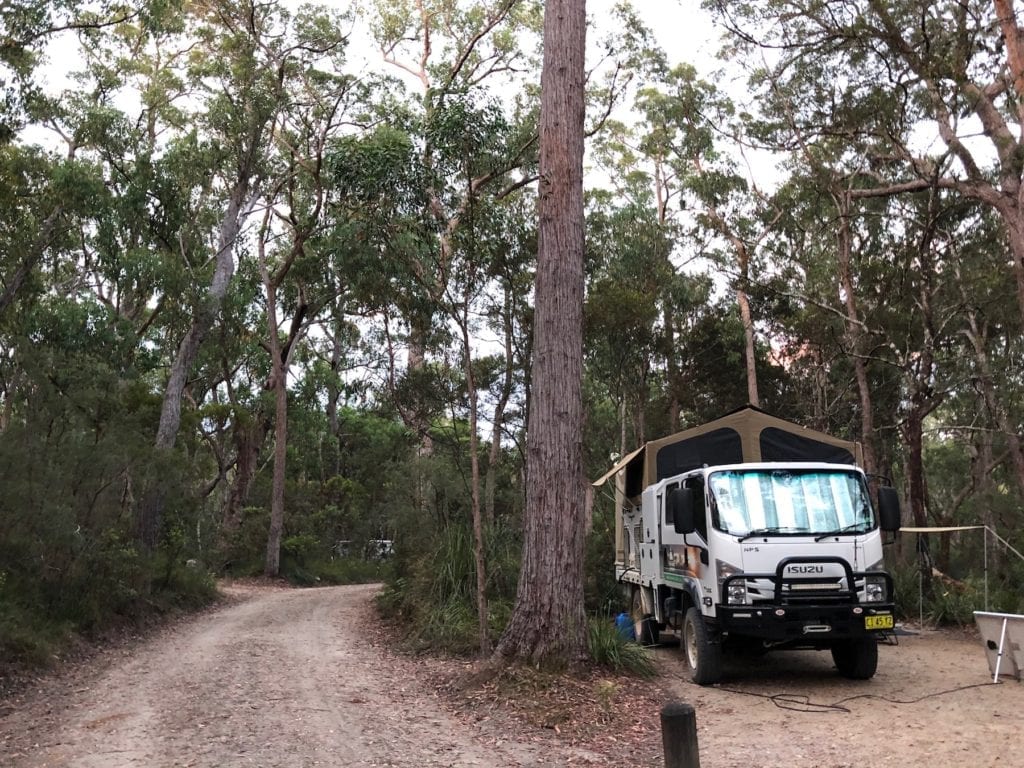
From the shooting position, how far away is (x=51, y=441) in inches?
447

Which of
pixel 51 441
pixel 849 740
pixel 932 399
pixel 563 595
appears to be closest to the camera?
pixel 849 740

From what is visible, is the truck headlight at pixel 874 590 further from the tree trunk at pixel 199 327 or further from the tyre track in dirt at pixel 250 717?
the tree trunk at pixel 199 327

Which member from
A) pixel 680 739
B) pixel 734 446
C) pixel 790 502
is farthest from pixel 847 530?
pixel 680 739

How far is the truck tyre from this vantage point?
8.96 meters

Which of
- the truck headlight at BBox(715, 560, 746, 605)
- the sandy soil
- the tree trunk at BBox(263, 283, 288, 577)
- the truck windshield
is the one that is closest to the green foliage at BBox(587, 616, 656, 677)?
the sandy soil

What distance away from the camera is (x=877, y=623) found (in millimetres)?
8430

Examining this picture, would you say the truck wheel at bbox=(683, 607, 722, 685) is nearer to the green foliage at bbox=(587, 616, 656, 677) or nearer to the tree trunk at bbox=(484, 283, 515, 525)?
the green foliage at bbox=(587, 616, 656, 677)

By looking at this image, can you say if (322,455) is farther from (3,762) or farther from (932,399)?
(3,762)

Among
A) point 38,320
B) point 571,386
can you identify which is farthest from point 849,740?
point 38,320

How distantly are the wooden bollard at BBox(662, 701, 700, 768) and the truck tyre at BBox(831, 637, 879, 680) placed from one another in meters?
5.56

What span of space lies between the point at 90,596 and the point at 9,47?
7.55 metres

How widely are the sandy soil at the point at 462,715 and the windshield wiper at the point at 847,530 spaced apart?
59.6 inches

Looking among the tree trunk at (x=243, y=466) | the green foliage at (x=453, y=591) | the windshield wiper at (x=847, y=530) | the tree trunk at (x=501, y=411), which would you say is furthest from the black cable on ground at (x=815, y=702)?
the tree trunk at (x=243, y=466)

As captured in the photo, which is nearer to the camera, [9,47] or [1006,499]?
[9,47]
